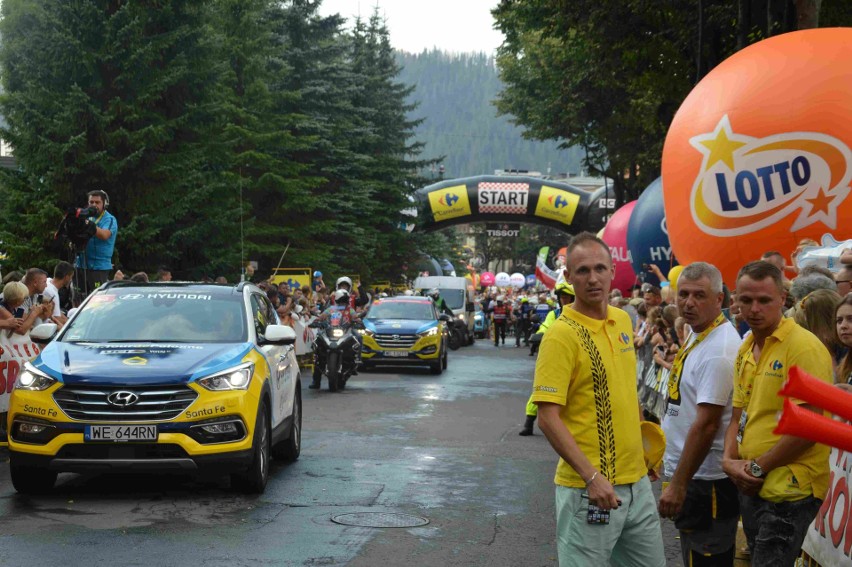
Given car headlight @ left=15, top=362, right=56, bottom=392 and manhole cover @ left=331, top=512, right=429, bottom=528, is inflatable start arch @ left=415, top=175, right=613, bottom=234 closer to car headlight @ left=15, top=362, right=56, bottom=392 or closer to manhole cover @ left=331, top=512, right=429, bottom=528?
car headlight @ left=15, top=362, right=56, bottom=392

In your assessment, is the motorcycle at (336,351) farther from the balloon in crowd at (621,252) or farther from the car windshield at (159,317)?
the car windshield at (159,317)

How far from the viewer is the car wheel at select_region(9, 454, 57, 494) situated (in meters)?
10.1

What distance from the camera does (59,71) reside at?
1085 inches

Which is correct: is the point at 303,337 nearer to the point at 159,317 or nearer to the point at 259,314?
the point at 259,314

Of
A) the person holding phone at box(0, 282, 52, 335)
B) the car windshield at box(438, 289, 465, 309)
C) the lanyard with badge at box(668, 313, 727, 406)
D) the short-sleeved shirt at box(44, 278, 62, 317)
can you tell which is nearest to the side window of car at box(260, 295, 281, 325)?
the person holding phone at box(0, 282, 52, 335)

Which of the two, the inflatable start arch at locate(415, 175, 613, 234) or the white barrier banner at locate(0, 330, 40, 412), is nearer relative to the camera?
the white barrier banner at locate(0, 330, 40, 412)

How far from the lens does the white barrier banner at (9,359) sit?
511 inches

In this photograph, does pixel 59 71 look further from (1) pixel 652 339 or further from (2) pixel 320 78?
(2) pixel 320 78

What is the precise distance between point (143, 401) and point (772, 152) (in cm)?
715

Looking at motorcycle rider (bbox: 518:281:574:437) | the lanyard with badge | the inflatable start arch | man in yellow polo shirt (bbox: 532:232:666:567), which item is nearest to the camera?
man in yellow polo shirt (bbox: 532:232:666:567)

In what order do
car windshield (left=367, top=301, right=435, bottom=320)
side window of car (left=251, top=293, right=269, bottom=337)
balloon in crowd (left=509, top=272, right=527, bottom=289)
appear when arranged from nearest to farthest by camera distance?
side window of car (left=251, top=293, right=269, bottom=337)
car windshield (left=367, top=301, right=435, bottom=320)
balloon in crowd (left=509, top=272, right=527, bottom=289)

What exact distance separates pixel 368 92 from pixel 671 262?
116 feet

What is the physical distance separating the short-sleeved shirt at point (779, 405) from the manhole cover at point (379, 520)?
4.12 metres

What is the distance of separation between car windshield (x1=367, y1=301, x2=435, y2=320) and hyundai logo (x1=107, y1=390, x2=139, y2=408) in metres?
20.7
